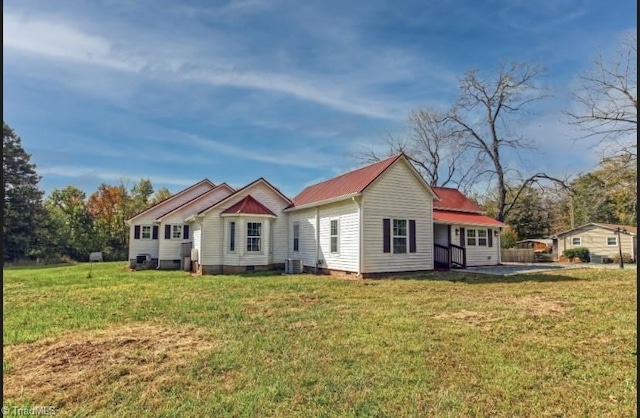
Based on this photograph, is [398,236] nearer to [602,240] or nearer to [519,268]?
[519,268]

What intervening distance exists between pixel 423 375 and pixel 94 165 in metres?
39.4

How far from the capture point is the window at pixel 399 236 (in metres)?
15.8

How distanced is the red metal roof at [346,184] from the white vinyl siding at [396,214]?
0.31m

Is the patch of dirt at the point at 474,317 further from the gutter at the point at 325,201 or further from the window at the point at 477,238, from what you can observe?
the window at the point at 477,238

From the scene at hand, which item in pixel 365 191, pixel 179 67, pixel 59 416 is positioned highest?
pixel 179 67

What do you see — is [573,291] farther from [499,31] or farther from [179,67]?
[179,67]

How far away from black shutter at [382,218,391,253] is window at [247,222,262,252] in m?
6.32

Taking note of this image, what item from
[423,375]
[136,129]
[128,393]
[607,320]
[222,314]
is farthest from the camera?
[136,129]

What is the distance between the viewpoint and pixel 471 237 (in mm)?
20469

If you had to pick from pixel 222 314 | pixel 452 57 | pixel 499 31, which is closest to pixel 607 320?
pixel 222 314

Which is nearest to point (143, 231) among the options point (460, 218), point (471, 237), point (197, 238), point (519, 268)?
point (197, 238)

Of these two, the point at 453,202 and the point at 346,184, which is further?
the point at 453,202

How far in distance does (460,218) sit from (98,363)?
18.8 meters

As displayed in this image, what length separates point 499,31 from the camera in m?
12.9
